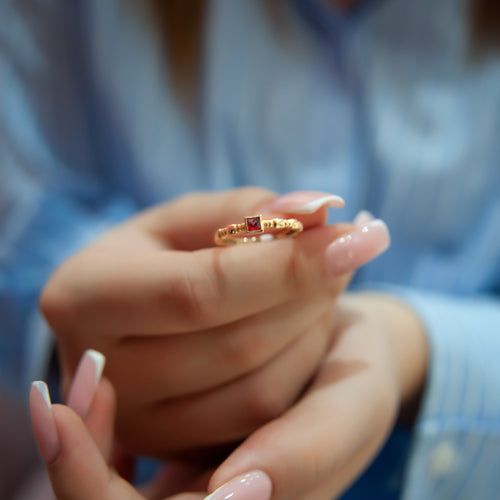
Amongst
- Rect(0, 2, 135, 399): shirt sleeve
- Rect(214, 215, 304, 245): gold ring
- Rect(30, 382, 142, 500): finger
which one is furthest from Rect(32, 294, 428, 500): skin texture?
Rect(0, 2, 135, 399): shirt sleeve

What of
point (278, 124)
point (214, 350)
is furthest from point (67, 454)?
point (278, 124)

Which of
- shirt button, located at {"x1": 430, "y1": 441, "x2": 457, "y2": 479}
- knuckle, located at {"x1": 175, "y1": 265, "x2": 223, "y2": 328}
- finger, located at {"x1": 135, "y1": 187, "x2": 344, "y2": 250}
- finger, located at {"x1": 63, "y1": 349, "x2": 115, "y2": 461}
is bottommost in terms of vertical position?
shirt button, located at {"x1": 430, "y1": 441, "x2": 457, "y2": 479}

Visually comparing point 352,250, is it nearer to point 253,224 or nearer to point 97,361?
point 253,224

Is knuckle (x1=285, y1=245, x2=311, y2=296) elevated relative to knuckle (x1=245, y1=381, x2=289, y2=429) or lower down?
elevated

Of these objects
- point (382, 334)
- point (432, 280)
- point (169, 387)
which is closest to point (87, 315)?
point (169, 387)

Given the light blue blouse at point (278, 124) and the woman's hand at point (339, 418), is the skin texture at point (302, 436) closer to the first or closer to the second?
the woman's hand at point (339, 418)

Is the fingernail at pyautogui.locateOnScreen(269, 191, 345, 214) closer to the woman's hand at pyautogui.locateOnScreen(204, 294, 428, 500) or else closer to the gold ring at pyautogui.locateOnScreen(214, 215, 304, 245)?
the gold ring at pyautogui.locateOnScreen(214, 215, 304, 245)

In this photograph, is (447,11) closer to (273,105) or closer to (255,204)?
(273,105)
